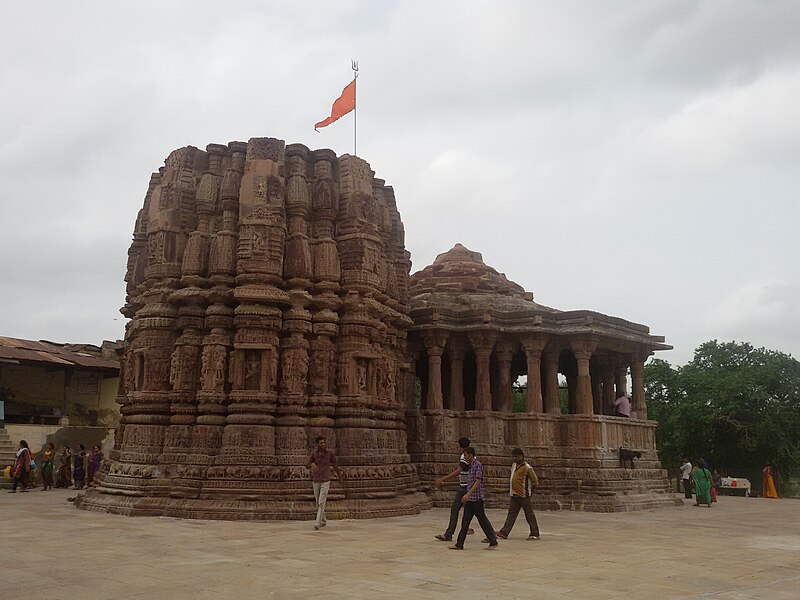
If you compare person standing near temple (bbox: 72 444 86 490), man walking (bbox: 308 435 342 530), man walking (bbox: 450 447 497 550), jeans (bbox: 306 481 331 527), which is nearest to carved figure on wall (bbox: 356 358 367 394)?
man walking (bbox: 308 435 342 530)

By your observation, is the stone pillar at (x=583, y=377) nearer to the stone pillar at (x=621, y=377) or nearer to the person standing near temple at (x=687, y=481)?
the stone pillar at (x=621, y=377)

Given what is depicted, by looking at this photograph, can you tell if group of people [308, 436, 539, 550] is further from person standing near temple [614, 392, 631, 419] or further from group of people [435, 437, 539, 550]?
person standing near temple [614, 392, 631, 419]

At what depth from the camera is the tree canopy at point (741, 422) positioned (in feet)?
98.7

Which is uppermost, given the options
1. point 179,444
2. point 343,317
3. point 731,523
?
point 343,317

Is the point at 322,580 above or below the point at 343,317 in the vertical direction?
below

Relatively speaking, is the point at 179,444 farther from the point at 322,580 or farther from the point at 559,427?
the point at 559,427

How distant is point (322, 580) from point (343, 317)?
29.0 feet

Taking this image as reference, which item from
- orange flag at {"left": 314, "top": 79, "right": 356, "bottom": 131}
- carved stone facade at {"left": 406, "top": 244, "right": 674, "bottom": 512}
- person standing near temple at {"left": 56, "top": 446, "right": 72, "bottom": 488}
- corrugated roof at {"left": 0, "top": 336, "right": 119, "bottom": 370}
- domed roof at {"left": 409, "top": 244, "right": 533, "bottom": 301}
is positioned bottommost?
person standing near temple at {"left": 56, "top": 446, "right": 72, "bottom": 488}

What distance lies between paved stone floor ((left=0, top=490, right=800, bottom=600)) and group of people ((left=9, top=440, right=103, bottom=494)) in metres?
7.51

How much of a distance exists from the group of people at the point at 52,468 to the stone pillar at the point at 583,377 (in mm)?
14019

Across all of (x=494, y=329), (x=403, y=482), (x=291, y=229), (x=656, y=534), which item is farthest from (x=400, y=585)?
(x=494, y=329)

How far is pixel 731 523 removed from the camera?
1483 centimetres

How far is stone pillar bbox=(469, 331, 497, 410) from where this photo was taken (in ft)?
62.6

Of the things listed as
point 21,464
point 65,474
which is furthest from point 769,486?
point 21,464
